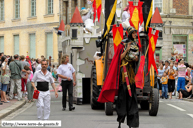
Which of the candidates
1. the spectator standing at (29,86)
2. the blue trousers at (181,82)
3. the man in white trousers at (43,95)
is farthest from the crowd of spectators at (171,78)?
the man in white trousers at (43,95)

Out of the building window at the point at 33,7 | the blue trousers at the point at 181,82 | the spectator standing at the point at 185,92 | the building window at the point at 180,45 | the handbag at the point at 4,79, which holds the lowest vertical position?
the spectator standing at the point at 185,92

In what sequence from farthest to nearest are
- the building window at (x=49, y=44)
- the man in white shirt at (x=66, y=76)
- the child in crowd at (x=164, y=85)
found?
the building window at (x=49, y=44) → the child in crowd at (x=164, y=85) → the man in white shirt at (x=66, y=76)

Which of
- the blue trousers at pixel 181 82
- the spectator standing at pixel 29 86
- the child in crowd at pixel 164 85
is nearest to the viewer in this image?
the spectator standing at pixel 29 86

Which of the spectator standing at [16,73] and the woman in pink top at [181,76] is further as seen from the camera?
the woman in pink top at [181,76]

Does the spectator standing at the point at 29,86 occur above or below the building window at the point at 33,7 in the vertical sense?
below

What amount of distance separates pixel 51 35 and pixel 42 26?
1.53m

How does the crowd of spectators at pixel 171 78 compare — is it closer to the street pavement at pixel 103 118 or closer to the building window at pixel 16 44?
the street pavement at pixel 103 118

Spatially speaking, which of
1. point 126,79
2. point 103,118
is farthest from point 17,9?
point 126,79

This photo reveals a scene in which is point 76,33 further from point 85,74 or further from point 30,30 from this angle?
point 30,30

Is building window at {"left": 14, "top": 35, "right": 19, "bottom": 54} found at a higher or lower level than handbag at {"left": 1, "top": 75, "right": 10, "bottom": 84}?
higher

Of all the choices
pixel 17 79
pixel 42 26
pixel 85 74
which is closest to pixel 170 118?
pixel 85 74

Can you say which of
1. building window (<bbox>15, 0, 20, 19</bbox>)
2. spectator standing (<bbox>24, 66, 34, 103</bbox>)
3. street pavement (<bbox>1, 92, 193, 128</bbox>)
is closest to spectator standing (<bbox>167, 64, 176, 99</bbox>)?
street pavement (<bbox>1, 92, 193, 128</bbox>)

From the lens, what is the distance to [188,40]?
3238 centimetres

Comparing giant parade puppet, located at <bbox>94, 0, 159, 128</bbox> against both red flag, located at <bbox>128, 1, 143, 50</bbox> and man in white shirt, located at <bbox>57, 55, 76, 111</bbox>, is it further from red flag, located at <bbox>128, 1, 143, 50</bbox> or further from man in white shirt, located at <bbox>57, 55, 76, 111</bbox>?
man in white shirt, located at <bbox>57, 55, 76, 111</bbox>
